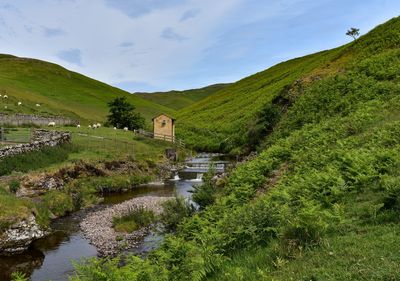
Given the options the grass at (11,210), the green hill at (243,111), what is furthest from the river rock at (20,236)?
the green hill at (243,111)

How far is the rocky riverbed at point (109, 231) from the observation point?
76.0 feet

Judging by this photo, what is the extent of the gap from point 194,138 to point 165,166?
31.6 metres

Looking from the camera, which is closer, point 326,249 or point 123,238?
point 326,249

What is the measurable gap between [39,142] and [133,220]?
19.5 meters

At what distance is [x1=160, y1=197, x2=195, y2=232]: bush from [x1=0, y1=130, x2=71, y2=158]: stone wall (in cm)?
2072

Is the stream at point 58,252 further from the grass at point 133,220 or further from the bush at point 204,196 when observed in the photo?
the bush at point 204,196

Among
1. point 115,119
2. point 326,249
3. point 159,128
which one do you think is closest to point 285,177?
point 326,249

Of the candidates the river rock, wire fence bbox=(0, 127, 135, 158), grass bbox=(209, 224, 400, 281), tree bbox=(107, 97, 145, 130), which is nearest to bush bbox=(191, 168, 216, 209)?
the river rock

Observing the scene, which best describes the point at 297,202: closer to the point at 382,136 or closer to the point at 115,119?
the point at 382,136

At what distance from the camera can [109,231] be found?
86.1 ft

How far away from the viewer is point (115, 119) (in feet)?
256

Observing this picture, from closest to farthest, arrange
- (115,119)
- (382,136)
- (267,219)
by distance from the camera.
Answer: (267,219) < (382,136) < (115,119)

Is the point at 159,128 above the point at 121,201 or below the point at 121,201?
above

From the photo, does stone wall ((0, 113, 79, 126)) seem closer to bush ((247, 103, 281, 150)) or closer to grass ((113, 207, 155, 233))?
bush ((247, 103, 281, 150))
